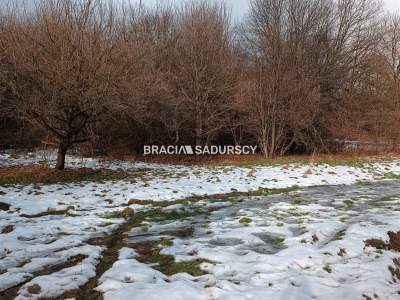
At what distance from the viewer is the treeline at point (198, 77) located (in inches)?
533

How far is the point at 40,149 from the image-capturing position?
22.6 m

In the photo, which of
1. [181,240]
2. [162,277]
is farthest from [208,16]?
[162,277]

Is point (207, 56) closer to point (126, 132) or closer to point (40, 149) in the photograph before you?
point (126, 132)

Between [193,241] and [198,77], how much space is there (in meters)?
18.0

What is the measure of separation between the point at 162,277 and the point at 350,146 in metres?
26.9

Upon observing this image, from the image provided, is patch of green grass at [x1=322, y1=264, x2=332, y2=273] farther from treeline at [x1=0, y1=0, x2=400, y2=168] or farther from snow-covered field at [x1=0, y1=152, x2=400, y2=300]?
treeline at [x1=0, y1=0, x2=400, y2=168]

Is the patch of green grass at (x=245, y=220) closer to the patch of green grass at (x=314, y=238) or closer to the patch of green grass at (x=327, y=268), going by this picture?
the patch of green grass at (x=314, y=238)

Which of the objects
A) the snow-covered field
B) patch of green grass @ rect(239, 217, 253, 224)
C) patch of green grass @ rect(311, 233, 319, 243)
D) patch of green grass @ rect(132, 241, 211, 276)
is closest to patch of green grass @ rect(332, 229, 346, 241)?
the snow-covered field

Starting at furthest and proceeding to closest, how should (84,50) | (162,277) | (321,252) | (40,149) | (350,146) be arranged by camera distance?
(350,146), (40,149), (84,50), (321,252), (162,277)

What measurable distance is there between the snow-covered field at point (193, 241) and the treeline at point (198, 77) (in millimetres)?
3304

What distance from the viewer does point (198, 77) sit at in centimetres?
2423

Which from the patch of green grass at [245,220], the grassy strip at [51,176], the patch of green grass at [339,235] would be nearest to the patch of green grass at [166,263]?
the patch of green grass at [245,220]

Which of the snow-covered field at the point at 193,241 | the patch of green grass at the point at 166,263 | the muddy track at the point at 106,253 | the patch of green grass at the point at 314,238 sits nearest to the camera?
the muddy track at the point at 106,253

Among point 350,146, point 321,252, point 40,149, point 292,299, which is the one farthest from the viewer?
point 350,146
